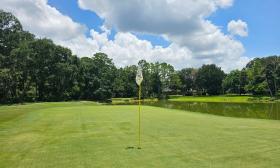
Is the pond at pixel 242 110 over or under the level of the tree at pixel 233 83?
under

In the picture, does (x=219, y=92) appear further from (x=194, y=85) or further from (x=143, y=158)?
(x=143, y=158)

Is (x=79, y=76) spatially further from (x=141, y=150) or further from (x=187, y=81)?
(x=141, y=150)

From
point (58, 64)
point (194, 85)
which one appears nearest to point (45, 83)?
point (58, 64)

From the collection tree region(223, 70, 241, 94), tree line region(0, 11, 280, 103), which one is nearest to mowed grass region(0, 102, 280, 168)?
tree line region(0, 11, 280, 103)

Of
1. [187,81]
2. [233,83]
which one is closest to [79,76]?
[233,83]

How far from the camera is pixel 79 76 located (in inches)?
3123

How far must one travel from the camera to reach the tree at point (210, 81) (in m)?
125

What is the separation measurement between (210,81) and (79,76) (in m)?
62.0

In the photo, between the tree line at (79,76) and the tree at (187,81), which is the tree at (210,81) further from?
the tree at (187,81)

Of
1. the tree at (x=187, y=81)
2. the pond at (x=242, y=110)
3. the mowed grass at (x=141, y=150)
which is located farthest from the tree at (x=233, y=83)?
the mowed grass at (x=141, y=150)

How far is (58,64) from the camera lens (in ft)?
228

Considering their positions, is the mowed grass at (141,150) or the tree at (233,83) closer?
the mowed grass at (141,150)

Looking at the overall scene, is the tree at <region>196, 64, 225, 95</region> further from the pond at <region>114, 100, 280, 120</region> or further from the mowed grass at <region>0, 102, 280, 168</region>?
the mowed grass at <region>0, 102, 280, 168</region>

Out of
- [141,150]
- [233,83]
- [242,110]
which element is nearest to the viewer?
[141,150]
